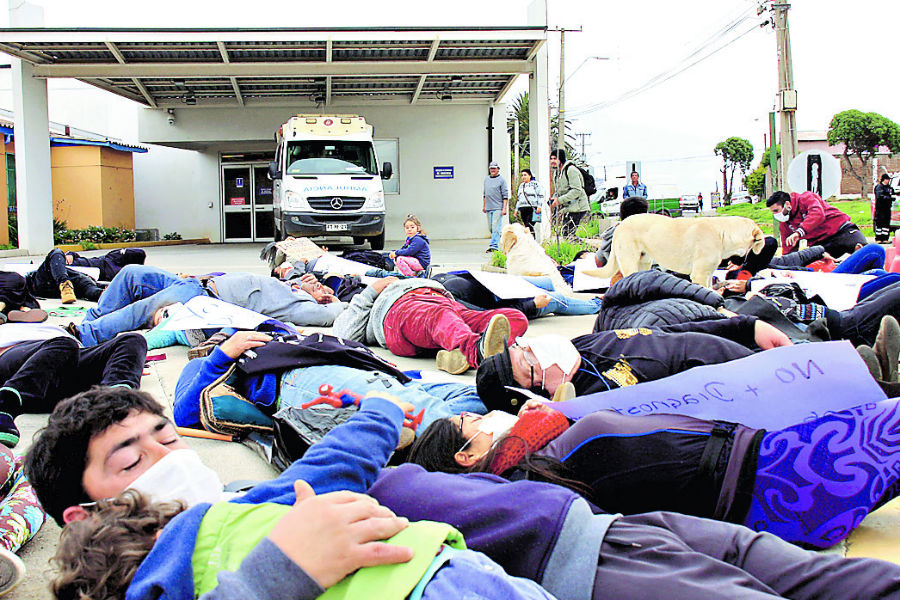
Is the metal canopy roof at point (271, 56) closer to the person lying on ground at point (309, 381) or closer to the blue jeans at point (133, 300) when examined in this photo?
the blue jeans at point (133, 300)

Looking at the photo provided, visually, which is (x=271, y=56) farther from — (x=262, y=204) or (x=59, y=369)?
(x=59, y=369)

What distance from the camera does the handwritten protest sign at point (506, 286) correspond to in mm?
5809

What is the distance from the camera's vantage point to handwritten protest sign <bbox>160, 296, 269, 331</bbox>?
5035 millimetres

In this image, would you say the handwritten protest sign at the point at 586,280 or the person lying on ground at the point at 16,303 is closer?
the person lying on ground at the point at 16,303

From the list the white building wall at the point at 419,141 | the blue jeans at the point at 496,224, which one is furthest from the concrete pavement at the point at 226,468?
the white building wall at the point at 419,141

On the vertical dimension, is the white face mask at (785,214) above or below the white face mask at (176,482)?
above

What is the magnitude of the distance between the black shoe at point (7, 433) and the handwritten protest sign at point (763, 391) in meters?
2.20

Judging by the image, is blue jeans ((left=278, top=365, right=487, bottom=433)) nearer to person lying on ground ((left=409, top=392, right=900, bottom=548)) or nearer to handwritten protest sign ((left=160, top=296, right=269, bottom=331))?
person lying on ground ((left=409, top=392, right=900, bottom=548))

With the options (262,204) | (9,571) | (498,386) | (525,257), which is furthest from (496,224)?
(9,571)

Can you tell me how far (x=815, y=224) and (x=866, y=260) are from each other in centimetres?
212

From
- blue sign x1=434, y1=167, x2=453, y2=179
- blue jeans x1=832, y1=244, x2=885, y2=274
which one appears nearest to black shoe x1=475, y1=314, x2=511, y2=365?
blue jeans x1=832, y1=244, x2=885, y2=274

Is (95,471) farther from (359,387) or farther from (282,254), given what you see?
(282,254)

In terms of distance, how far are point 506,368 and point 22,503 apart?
1.78 metres

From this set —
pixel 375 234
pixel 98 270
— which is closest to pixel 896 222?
pixel 375 234
